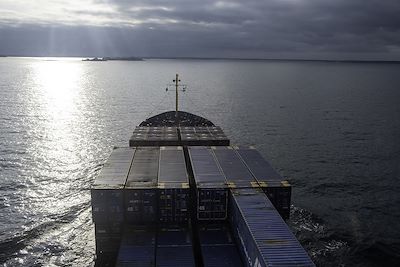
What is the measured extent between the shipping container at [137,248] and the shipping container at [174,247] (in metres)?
0.56

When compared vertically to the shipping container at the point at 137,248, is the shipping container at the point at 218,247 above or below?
below

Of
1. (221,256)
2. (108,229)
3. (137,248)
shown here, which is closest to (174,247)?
(137,248)

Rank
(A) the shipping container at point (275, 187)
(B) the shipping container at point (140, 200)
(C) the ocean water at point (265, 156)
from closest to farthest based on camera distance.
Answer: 1. (B) the shipping container at point (140, 200)
2. (A) the shipping container at point (275, 187)
3. (C) the ocean water at point (265, 156)

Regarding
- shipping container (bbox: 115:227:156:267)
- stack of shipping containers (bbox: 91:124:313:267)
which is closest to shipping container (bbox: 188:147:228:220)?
stack of shipping containers (bbox: 91:124:313:267)

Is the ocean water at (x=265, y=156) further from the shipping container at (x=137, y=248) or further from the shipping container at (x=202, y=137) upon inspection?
the shipping container at (x=202, y=137)

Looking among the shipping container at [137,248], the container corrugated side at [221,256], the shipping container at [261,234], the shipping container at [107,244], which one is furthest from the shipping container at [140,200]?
the shipping container at [261,234]

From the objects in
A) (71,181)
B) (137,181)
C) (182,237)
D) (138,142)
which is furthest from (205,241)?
(71,181)

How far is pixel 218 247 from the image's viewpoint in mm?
30188

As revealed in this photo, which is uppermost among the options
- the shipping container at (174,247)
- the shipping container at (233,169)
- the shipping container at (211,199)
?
the shipping container at (233,169)

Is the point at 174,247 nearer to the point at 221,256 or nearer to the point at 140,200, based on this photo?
the point at 221,256

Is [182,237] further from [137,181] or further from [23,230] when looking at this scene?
[23,230]

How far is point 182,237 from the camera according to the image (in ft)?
102

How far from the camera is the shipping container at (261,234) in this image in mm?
23094

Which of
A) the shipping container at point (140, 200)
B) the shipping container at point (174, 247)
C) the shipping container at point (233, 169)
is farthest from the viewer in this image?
the shipping container at point (233, 169)
